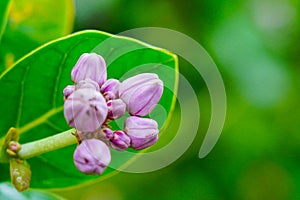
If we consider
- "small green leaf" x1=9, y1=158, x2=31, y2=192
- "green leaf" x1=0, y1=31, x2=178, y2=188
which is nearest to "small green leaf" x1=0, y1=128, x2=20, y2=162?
"small green leaf" x1=9, y1=158, x2=31, y2=192

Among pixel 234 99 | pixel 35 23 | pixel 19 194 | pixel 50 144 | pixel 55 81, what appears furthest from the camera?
pixel 234 99

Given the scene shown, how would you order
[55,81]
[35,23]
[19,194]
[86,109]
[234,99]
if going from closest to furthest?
[86,109] → [55,81] → [19,194] → [35,23] → [234,99]

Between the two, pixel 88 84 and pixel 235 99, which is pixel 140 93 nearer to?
pixel 88 84

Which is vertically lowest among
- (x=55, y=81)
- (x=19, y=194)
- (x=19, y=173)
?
(x=19, y=194)

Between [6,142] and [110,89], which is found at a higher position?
[110,89]

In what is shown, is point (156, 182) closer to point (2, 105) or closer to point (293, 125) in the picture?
point (293, 125)

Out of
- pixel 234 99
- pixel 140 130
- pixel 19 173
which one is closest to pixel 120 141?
pixel 140 130

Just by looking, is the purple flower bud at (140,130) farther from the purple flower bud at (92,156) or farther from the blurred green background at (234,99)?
the blurred green background at (234,99)

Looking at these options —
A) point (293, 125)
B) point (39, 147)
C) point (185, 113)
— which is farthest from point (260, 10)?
point (39, 147)
